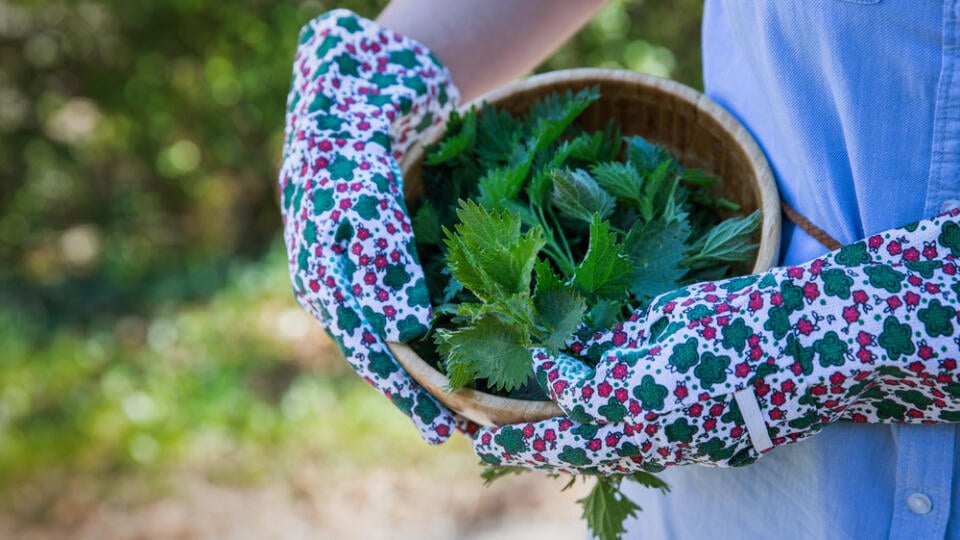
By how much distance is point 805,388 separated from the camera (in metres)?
0.83

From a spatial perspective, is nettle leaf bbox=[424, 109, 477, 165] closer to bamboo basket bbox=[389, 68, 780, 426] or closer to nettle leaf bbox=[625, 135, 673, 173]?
bamboo basket bbox=[389, 68, 780, 426]

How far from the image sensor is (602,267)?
3.22 feet

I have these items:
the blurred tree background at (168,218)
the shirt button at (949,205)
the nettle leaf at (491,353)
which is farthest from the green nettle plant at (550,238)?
the blurred tree background at (168,218)

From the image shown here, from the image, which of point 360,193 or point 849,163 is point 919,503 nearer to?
point 849,163

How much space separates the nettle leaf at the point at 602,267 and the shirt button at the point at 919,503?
1.14 feet

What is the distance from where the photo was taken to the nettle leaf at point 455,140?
1.21 m

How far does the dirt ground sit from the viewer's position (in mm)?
2670

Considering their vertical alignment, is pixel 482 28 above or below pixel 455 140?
above

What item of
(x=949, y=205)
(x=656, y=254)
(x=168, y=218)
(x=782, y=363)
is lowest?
(x=782, y=363)

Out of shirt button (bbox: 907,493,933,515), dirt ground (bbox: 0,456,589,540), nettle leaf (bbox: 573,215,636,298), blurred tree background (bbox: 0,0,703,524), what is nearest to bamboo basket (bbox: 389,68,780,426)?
nettle leaf (bbox: 573,215,636,298)

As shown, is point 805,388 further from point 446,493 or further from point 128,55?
point 128,55

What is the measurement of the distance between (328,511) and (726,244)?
200cm

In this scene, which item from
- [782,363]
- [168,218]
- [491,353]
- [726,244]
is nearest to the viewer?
[782,363]

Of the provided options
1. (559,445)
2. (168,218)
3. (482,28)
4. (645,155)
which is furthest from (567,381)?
(168,218)
